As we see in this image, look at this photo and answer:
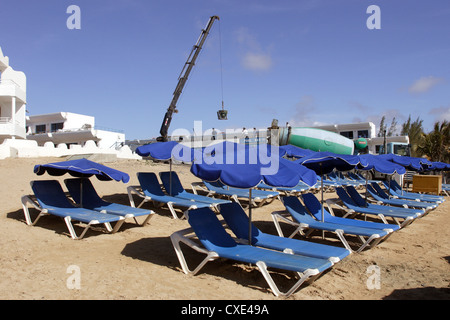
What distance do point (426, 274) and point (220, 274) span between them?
3.15m

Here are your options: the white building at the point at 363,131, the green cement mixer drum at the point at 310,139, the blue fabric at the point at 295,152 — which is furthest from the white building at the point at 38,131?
the white building at the point at 363,131

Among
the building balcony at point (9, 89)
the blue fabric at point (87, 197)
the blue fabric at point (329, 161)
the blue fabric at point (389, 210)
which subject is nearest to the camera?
the blue fabric at point (329, 161)

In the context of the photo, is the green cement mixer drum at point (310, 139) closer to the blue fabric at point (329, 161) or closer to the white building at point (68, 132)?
the blue fabric at point (329, 161)

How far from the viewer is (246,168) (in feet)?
16.0

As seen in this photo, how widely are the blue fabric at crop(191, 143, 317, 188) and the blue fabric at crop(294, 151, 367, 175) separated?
1.95m

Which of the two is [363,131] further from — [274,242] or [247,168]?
[247,168]

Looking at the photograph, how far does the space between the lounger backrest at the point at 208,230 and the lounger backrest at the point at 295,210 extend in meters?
2.11

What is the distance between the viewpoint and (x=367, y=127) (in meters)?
37.5

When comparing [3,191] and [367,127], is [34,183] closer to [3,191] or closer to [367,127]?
[3,191]

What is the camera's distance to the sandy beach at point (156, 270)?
4.27m
